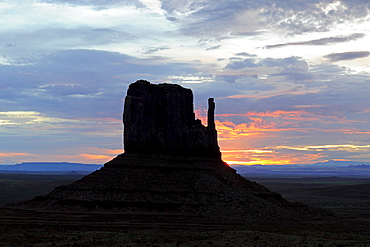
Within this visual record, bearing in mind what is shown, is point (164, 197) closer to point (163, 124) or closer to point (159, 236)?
point (163, 124)

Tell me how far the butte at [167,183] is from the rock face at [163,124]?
7.8 inches

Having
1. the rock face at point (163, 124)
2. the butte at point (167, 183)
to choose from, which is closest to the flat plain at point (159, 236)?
the butte at point (167, 183)

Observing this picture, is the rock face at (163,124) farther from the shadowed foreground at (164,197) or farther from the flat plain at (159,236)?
the flat plain at (159,236)

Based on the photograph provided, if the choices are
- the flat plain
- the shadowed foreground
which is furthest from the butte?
the flat plain

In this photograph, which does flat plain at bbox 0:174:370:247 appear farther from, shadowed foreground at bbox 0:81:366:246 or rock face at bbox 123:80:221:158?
rock face at bbox 123:80:221:158

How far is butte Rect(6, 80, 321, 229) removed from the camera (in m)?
88.5

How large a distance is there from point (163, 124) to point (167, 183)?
15.2 m

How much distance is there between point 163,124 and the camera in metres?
106

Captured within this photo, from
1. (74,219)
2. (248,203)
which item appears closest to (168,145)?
(248,203)

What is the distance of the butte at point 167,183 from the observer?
88500 mm

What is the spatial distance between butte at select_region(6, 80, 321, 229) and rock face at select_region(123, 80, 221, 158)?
7.8 inches

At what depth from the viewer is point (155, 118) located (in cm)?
10475

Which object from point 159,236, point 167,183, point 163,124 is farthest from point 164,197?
point 159,236

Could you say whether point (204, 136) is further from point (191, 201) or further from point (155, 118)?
point (191, 201)
